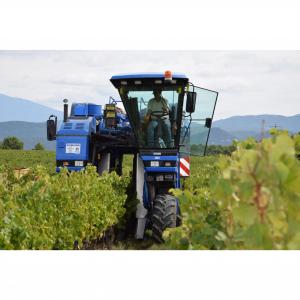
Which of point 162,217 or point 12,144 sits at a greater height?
point 12,144

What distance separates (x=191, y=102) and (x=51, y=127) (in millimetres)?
2810

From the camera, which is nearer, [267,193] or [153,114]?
[267,193]

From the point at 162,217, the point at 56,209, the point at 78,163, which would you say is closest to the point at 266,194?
the point at 56,209

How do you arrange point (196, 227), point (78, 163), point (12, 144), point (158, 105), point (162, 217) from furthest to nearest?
point (12, 144)
point (78, 163)
point (158, 105)
point (162, 217)
point (196, 227)

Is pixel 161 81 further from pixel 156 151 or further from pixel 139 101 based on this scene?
pixel 156 151

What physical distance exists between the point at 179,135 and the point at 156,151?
42 cm

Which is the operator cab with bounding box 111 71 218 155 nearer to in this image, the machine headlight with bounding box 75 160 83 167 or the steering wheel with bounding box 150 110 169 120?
the steering wheel with bounding box 150 110 169 120

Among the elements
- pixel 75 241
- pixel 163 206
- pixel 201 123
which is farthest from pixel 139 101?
pixel 75 241

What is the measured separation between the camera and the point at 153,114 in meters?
8.12

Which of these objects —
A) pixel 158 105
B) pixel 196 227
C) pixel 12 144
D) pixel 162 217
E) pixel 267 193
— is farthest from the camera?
pixel 12 144

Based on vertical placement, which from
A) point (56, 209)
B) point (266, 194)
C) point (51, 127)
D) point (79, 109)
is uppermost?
point (79, 109)

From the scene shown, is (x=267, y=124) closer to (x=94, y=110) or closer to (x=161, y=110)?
(x=161, y=110)

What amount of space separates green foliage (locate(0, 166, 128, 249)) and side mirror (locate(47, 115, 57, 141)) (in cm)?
138

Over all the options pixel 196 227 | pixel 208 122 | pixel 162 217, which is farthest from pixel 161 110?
pixel 196 227
